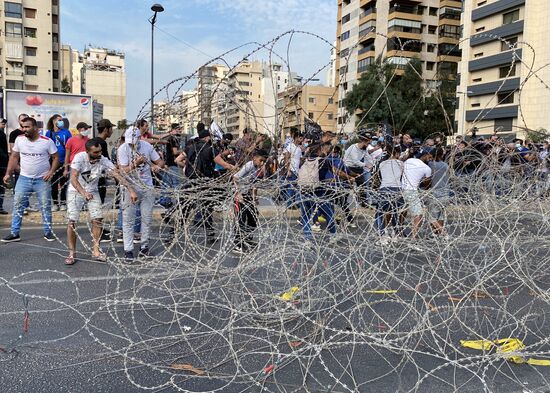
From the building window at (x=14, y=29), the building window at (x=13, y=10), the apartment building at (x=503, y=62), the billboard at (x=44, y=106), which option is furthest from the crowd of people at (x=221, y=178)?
the building window at (x=13, y=10)

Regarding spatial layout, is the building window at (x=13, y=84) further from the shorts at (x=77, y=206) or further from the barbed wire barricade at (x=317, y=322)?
the barbed wire barricade at (x=317, y=322)

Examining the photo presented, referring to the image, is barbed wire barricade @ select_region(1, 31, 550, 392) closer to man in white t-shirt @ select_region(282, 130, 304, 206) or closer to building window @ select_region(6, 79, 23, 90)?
man in white t-shirt @ select_region(282, 130, 304, 206)

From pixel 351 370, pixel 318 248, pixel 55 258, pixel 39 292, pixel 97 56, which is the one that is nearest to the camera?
pixel 351 370

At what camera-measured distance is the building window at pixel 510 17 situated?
1679 inches

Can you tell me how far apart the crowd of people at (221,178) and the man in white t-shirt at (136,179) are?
0.5 inches

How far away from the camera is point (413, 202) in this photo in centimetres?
418

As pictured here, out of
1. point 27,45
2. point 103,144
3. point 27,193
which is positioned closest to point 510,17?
point 103,144

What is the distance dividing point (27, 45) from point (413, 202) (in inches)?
2394

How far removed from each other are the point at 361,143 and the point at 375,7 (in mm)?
57460

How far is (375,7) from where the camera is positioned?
59438 mm

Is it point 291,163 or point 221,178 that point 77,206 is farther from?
point 291,163

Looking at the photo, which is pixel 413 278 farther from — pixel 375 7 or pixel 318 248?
pixel 375 7

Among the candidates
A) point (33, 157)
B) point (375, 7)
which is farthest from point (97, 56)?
point (33, 157)

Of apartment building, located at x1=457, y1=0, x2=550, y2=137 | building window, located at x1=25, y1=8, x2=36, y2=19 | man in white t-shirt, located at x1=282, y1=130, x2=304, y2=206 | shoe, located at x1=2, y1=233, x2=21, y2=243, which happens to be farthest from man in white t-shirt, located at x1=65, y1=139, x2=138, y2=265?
building window, located at x1=25, y1=8, x2=36, y2=19
